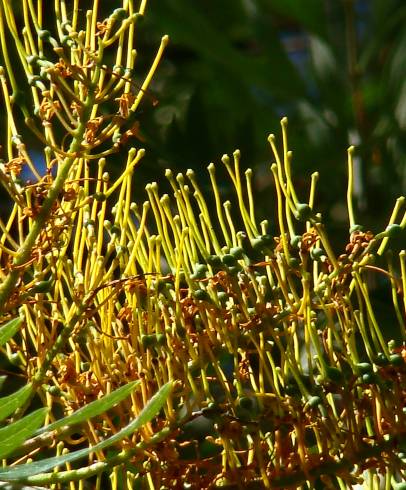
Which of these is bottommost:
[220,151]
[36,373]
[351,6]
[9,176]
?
[36,373]

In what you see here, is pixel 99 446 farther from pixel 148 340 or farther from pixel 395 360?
pixel 395 360

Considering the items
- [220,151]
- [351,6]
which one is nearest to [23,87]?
[220,151]

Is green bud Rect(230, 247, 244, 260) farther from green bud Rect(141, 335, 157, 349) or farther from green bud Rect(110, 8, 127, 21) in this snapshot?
green bud Rect(110, 8, 127, 21)

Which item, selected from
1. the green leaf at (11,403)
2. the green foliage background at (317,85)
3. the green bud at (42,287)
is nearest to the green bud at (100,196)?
the green bud at (42,287)

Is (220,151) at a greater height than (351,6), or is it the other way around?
(351,6)

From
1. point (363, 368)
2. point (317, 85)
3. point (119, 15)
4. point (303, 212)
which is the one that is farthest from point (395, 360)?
point (317, 85)

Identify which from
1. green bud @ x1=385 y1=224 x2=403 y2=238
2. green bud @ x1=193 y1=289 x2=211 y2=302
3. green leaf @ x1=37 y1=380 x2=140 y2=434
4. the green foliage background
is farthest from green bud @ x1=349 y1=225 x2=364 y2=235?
the green foliage background

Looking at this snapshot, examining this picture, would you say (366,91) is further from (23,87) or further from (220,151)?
(23,87)
